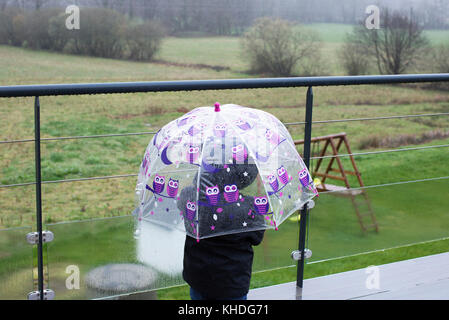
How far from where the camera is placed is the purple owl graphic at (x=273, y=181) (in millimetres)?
1626

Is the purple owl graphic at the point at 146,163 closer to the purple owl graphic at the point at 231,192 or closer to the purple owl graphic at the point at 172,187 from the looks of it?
the purple owl graphic at the point at 172,187

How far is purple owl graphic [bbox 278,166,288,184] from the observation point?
1.66m

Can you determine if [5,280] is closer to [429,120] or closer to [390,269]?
[390,269]

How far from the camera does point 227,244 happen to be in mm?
1621

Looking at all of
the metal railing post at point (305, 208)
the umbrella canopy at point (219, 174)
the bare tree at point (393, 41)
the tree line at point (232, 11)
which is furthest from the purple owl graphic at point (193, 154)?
the tree line at point (232, 11)

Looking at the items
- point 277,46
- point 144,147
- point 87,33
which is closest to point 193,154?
point 144,147

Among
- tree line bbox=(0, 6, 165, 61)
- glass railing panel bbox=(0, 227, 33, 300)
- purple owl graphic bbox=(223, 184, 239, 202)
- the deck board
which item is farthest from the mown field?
purple owl graphic bbox=(223, 184, 239, 202)

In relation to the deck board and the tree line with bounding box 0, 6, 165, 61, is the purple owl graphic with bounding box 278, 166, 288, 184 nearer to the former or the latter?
the deck board

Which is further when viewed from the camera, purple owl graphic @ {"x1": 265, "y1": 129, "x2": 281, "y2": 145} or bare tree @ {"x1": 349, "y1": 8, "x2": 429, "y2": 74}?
bare tree @ {"x1": 349, "y1": 8, "x2": 429, "y2": 74}

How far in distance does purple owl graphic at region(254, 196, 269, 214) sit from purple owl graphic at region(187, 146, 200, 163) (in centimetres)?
20

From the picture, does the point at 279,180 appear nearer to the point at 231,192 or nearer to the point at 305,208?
the point at 231,192

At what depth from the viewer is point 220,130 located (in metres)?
1.59

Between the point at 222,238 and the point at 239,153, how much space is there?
9.7 inches

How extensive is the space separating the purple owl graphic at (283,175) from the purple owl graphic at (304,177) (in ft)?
0.21
